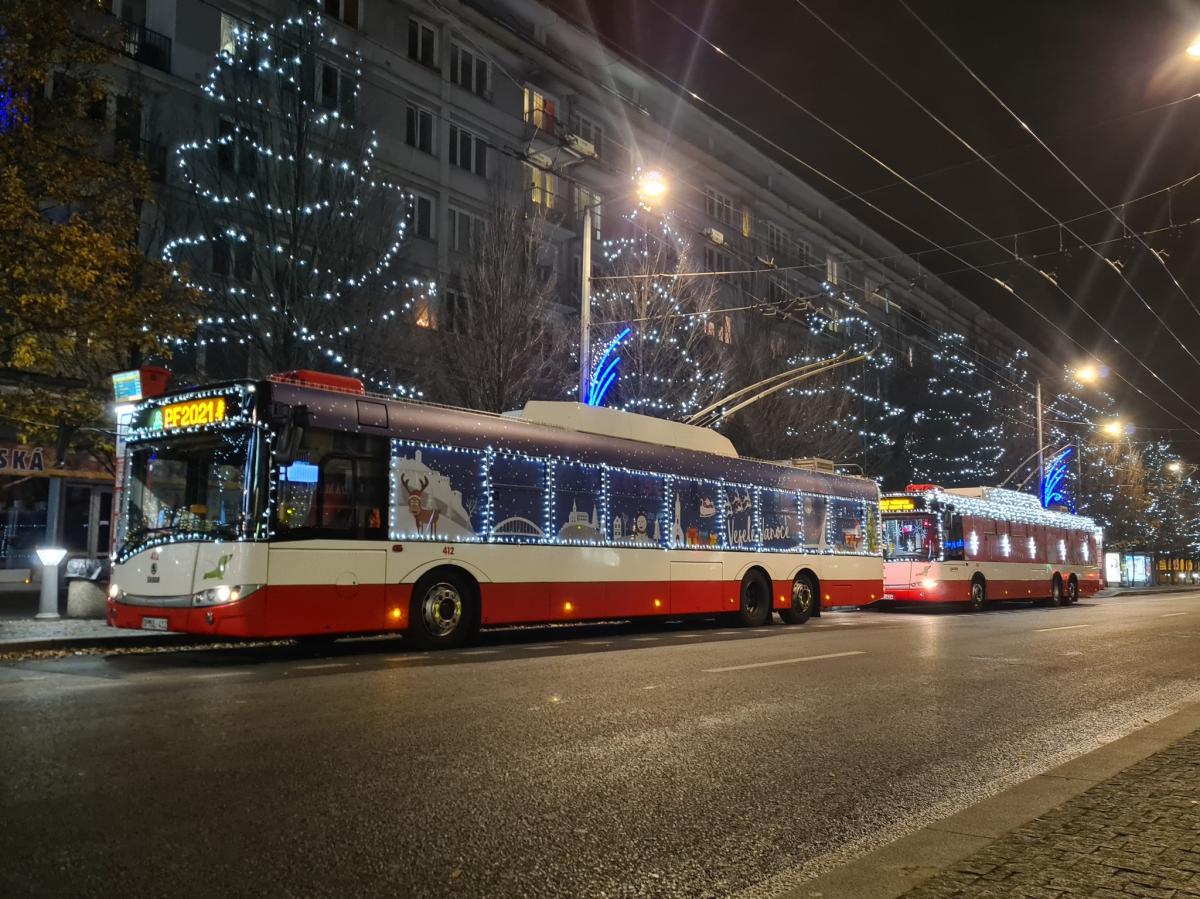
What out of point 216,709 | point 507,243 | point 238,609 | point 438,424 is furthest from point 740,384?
point 216,709

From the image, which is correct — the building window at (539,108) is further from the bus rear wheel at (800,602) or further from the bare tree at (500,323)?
the bus rear wheel at (800,602)

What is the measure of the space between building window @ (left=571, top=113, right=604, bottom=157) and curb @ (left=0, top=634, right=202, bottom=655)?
28815 millimetres

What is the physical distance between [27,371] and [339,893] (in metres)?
16.6

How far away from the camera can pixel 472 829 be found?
4.70 meters

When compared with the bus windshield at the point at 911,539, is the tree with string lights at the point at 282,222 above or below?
above

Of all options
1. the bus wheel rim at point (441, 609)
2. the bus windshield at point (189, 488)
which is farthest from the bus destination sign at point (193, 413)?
the bus wheel rim at point (441, 609)

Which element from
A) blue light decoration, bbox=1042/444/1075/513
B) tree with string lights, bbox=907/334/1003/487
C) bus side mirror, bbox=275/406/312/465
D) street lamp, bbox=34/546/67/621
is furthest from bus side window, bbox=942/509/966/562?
tree with string lights, bbox=907/334/1003/487

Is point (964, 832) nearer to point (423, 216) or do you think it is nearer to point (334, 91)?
point (334, 91)

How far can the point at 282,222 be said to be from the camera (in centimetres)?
2105

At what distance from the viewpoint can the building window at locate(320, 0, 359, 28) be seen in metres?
29.3

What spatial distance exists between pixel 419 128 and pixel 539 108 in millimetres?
6132

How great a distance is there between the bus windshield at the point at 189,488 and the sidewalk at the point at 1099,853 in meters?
8.87

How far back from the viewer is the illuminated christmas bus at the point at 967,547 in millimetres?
26688

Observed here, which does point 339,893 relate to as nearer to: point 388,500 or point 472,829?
point 472,829
